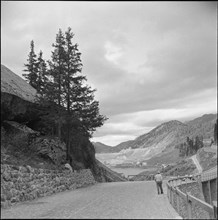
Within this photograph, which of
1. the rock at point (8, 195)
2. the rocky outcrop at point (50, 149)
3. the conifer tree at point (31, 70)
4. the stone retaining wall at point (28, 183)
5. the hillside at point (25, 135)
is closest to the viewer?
the rock at point (8, 195)

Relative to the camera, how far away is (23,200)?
16594 mm

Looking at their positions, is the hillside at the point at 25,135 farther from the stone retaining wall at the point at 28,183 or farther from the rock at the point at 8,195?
the rock at the point at 8,195

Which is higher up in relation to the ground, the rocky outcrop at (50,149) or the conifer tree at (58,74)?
the conifer tree at (58,74)

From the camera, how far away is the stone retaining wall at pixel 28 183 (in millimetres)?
15461

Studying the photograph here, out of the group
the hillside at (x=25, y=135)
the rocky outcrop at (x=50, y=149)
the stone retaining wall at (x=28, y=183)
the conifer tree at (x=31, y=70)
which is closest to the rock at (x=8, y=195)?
the stone retaining wall at (x=28, y=183)

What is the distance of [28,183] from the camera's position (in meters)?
17.7

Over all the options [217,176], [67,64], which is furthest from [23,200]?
[217,176]

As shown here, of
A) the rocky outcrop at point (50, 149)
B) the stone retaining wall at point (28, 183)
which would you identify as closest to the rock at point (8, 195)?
the stone retaining wall at point (28, 183)

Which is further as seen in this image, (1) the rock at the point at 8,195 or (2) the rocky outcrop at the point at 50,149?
(2) the rocky outcrop at the point at 50,149

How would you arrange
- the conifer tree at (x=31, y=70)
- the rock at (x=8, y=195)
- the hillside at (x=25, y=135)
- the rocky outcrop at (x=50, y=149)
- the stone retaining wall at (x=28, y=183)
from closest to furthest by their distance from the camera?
the rock at (x=8, y=195) → the stone retaining wall at (x=28, y=183) → the hillside at (x=25, y=135) → the rocky outcrop at (x=50, y=149) → the conifer tree at (x=31, y=70)

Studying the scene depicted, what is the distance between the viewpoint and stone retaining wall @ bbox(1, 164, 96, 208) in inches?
609

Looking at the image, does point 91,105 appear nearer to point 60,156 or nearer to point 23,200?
point 60,156

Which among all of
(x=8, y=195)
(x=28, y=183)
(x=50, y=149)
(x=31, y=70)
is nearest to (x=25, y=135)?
(x=50, y=149)

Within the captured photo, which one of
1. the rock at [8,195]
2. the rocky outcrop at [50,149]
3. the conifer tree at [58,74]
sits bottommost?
the rock at [8,195]
